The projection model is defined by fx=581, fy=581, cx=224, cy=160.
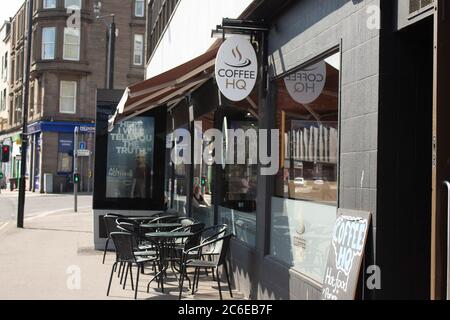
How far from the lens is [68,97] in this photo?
134 ft

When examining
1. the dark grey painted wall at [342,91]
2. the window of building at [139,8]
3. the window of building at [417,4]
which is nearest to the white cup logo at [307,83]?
the dark grey painted wall at [342,91]

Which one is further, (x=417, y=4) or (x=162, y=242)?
(x=162, y=242)

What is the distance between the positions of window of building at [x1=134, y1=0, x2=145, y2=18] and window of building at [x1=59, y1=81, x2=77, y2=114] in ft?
23.0

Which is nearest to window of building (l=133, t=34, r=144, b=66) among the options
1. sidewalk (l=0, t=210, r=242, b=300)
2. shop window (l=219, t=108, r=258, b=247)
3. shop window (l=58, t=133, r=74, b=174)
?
shop window (l=58, t=133, r=74, b=174)

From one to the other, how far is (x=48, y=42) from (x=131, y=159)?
3073cm

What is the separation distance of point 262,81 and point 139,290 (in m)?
3.32

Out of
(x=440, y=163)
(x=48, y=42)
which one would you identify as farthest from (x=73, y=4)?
(x=440, y=163)

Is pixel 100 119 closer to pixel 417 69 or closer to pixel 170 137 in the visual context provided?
pixel 170 137

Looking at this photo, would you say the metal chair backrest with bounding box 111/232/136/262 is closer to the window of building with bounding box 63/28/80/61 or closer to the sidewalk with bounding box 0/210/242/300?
the sidewalk with bounding box 0/210/242/300

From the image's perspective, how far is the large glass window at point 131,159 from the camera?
1296 cm

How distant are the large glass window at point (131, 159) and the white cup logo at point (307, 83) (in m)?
6.84

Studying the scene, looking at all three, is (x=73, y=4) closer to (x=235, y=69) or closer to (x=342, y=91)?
(x=235, y=69)

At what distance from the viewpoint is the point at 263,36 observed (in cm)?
739
